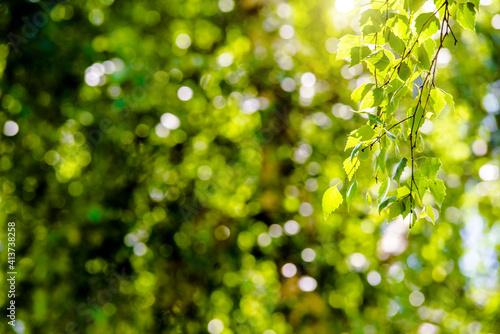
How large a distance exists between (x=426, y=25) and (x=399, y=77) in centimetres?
10

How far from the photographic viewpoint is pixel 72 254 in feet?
8.80

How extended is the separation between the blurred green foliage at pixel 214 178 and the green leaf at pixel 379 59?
207 centimetres

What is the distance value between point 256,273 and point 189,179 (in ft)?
2.71

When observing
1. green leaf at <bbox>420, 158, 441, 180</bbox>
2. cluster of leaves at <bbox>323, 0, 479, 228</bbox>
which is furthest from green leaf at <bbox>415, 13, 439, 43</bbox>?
green leaf at <bbox>420, 158, 441, 180</bbox>

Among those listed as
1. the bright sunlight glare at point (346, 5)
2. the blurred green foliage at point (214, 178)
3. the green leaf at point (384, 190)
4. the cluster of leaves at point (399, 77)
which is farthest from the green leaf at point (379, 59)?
the blurred green foliage at point (214, 178)

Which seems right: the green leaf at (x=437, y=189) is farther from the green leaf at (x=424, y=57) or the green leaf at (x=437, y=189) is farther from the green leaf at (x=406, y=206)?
the green leaf at (x=424, y=57)

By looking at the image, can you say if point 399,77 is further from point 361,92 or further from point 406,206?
point 406,206

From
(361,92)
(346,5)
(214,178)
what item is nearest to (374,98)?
(361,92)

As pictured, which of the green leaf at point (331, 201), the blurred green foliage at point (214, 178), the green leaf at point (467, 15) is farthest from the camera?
the blurred green foliage at point (214, 178)

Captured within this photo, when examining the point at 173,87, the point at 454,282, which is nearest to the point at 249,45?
the point at 173,87

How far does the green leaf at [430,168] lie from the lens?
0.85 m

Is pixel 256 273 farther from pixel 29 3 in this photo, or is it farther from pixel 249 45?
pixel 29 3

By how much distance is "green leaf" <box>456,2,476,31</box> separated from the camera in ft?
2.53

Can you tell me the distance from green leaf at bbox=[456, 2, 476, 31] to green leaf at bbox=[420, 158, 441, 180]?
0.77ft
